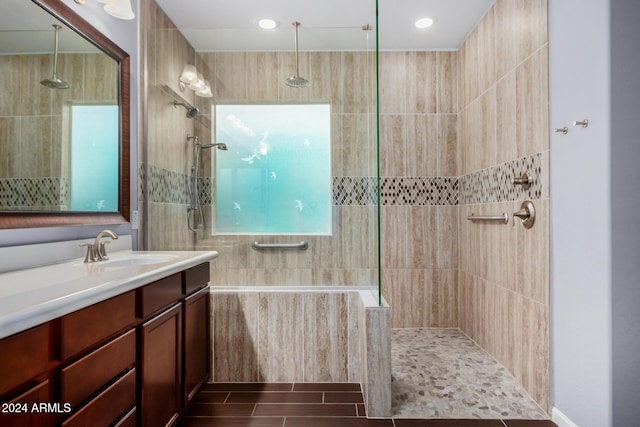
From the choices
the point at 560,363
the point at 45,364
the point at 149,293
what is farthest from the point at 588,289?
the point at 45,364

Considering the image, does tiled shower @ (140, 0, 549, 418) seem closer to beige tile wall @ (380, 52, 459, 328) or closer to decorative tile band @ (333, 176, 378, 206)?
decorative tile band @ (333, 176, 378, 206)

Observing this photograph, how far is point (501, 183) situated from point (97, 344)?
8.07 feet

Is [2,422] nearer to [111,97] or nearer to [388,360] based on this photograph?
[388,360]

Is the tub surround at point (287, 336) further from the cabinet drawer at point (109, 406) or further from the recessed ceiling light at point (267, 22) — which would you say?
the recessed ceiling light at point (267, 22)

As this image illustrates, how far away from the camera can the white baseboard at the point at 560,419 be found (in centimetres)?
178

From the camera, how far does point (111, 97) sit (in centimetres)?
208

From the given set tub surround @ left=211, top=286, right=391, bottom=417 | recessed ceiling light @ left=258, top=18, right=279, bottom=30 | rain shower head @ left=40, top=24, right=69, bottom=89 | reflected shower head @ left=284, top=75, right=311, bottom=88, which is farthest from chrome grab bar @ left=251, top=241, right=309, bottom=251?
recessed ceiling light @ left=258, top=18, right=279, bottom=30

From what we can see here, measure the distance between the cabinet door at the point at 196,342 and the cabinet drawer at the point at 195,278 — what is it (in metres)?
0.04

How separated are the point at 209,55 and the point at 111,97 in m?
0.81

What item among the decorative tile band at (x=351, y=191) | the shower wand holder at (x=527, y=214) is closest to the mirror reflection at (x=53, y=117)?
the decorative tile band at (x=351, y=191)

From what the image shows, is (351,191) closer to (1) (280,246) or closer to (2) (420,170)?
(1) (280,246)


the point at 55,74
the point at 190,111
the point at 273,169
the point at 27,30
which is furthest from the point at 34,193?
the point at 273,169

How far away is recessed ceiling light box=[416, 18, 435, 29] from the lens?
2.86m

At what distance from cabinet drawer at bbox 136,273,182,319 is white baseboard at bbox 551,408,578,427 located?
199 cm
